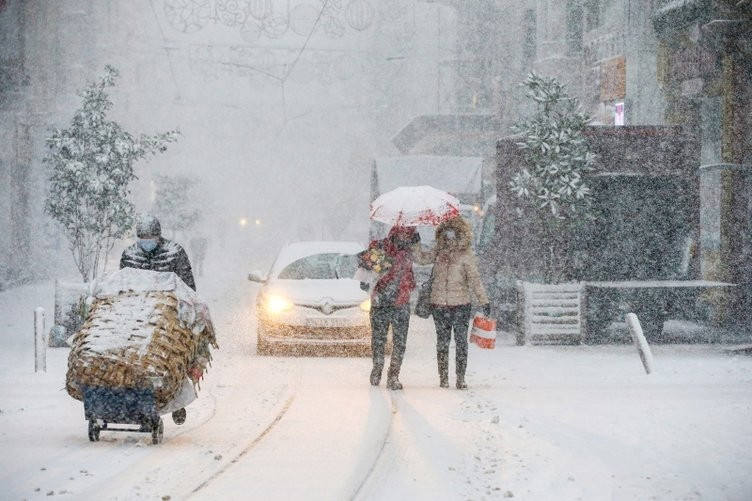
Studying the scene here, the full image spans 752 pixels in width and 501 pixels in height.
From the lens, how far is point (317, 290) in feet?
44.9

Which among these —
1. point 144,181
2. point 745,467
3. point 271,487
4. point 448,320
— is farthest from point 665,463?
point 144,181

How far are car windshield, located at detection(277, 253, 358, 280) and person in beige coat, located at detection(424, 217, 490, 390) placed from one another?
13.0ft

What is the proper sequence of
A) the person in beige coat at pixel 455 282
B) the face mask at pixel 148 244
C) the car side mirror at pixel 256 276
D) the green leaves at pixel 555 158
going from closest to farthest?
the face mask at pixel 148 244 → the person in beige coat at pixel 455 282 → the car side mirror at pixel 256 276 → the green leaves at pixel 555 158

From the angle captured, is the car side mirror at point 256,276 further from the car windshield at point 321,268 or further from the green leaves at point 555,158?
the green leaves at point 555,158

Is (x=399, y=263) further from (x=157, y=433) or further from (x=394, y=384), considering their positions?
(x=157, y=433)

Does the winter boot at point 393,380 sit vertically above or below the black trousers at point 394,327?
below

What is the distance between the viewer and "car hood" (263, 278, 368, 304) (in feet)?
44.0

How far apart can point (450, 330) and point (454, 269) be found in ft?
2.13

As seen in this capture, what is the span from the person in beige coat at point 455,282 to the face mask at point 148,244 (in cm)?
357

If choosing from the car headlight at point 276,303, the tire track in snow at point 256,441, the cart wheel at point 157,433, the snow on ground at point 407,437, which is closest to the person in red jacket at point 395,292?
the snow on ground at point 407,437

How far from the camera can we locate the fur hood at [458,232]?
10570mm

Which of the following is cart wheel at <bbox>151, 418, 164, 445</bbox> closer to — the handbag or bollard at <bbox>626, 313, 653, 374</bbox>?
the handbag

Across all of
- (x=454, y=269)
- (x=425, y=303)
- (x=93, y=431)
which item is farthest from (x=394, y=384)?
(x=93, y=431)

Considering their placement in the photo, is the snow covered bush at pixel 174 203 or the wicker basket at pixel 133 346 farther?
the snow covered bush at pixel 174 203
